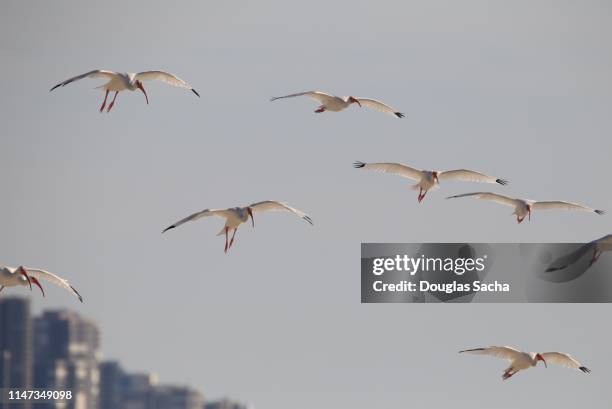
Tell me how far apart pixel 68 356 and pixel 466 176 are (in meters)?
39.7

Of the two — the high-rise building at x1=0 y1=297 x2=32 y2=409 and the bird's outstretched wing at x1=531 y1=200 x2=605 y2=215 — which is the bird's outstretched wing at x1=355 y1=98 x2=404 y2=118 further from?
the high-rise building at x1=0 y1=297 x2=32 y2=409

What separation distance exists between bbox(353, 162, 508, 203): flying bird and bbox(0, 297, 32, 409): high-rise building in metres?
40.2

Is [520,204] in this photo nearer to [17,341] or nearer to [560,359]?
[560,359]

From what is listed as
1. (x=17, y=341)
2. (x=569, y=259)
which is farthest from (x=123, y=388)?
(x=569, y=259)

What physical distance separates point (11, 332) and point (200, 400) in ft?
81.3

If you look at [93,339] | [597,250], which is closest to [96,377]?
[93,339]

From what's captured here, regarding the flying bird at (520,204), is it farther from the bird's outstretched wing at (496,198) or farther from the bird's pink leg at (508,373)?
the bird's pink leg at (508,373)

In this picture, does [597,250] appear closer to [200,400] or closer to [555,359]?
[555,359]


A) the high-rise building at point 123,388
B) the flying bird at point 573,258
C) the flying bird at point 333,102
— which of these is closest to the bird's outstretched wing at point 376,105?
the flying bird at point 333,102

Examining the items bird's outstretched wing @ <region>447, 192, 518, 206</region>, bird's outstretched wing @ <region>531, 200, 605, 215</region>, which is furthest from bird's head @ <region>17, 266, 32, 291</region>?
bird's outstretched wing @ <region>531, 200, 605, 215</region>

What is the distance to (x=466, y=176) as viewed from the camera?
177ft

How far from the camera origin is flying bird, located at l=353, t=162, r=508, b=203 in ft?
173

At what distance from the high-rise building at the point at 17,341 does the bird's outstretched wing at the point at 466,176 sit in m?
40.9

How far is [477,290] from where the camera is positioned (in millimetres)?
64062
